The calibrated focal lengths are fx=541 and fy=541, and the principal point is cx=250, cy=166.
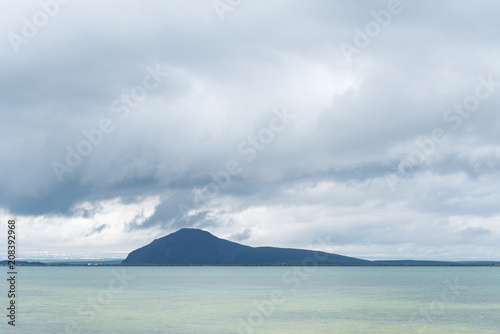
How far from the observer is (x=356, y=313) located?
79.0 metres

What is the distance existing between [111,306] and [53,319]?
18.2m

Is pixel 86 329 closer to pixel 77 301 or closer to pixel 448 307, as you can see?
pixel 77 301

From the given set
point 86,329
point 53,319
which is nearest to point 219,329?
point 86,329

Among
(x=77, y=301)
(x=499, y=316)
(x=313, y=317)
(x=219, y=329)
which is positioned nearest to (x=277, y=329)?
(x=219, y=329)

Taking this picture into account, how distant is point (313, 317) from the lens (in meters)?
73.4

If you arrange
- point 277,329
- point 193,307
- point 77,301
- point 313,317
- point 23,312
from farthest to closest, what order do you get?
1. point 77,301
2. point 193,307
3. point 23,312
4. point 313,317
5. point 277,329

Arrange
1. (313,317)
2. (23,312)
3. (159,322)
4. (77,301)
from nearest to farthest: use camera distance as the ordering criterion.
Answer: (159,322) < (313,317) < (23,312) < (77,301)

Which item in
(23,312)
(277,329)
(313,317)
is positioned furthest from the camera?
(23,312)

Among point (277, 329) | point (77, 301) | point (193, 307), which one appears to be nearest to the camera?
point (277, 329)

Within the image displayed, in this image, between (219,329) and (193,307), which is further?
(193,307)

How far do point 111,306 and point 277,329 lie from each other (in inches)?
1446

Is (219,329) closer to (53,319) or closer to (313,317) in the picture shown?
(313,317)

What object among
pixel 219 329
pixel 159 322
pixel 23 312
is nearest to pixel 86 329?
pixel 159 322

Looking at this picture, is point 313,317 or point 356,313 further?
point 356,313
